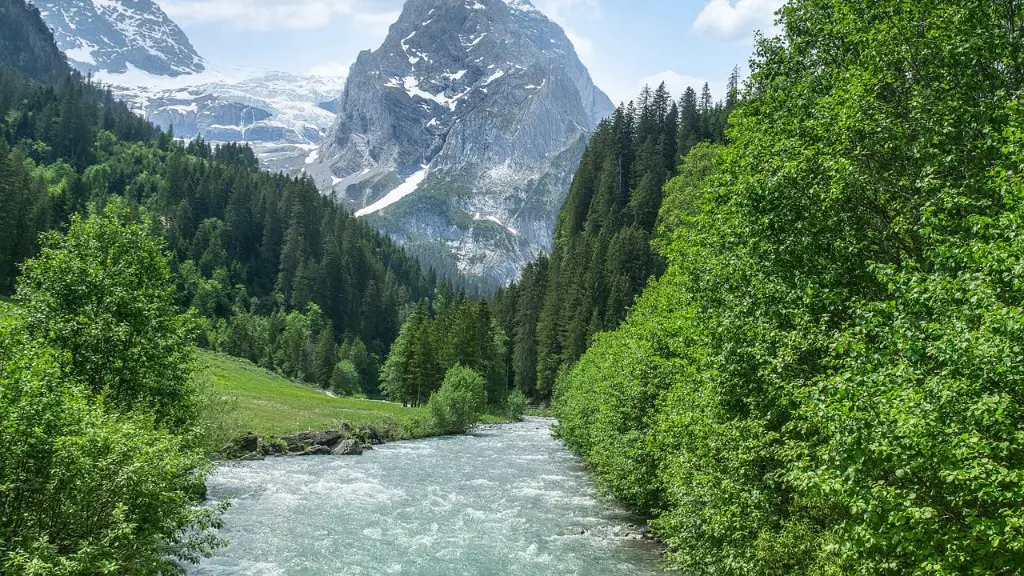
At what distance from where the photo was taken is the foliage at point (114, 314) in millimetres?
22344

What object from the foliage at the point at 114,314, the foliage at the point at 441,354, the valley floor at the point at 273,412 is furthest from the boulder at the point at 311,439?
the foliage at the point at 441,354

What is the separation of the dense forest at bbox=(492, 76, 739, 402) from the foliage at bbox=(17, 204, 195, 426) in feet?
247

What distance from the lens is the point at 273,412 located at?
Answer: 66688mm

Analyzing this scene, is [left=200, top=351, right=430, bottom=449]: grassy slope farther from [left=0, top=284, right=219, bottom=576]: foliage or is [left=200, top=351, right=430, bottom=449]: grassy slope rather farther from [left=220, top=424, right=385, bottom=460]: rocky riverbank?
[left=0, top=284, right=219, bottom=576]: foliage

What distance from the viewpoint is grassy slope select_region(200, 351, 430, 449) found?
152 feet

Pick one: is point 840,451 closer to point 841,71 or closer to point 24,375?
point 841,71

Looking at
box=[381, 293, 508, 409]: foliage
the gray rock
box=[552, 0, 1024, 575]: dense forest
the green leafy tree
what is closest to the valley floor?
the gray rock

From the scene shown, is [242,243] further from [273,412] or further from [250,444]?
[250,444]

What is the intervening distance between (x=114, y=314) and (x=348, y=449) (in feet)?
114

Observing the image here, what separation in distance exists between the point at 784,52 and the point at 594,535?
23650 millimetres

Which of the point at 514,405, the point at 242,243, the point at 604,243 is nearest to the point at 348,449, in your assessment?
the point at 514,405

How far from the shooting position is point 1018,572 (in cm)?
888

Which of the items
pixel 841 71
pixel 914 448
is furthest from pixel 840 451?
pixel 841 71

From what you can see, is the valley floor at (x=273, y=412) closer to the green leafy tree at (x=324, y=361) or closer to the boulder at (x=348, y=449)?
the boulder at (x=348, y=449)
